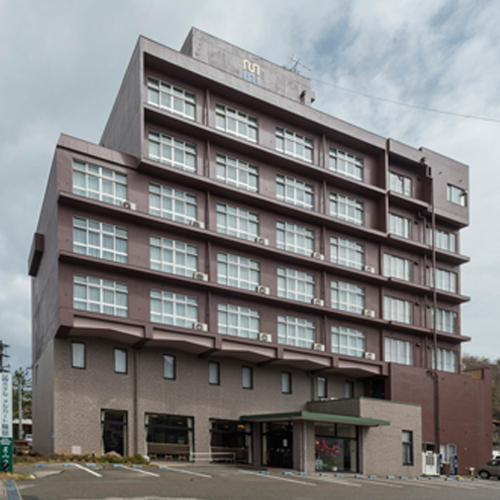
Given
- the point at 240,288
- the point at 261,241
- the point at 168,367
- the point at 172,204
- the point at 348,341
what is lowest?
the point at 168,367

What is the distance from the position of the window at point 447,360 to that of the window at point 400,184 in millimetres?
11672

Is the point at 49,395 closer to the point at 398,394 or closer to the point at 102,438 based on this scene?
the point at 102,438

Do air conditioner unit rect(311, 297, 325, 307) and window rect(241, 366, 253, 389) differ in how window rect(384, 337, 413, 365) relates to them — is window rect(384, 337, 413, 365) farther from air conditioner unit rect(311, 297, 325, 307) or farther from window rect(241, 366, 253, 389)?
window rect(241, 366, 253, 389)

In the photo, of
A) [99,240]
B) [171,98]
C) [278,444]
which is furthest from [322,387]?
[171,98]

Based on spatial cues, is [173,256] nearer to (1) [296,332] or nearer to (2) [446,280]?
(1) [296,332]

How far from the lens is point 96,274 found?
107 ft

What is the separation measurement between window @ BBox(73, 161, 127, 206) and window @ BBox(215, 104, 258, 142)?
24.1ft

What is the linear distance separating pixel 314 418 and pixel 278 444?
4274mm

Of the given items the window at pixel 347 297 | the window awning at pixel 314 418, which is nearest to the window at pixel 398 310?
the window at pixel 347 297

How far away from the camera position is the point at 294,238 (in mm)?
40219

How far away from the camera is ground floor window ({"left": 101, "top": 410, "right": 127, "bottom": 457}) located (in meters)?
32.0

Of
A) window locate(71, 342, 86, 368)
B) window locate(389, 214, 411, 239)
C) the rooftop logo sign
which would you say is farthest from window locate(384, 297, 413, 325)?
window locate(71, 342, 86, 368)

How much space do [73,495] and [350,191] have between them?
3070 cm

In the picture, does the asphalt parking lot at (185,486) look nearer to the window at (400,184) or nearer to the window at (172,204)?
the window at (172,204)
